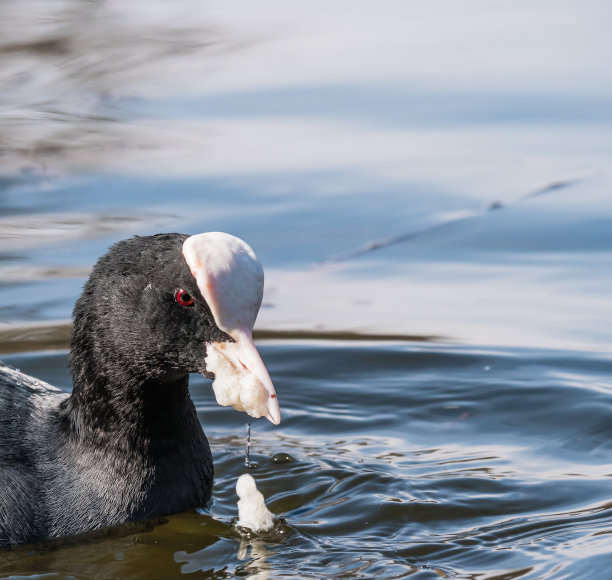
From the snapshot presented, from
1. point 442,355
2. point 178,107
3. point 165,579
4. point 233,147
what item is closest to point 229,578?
point 165,579

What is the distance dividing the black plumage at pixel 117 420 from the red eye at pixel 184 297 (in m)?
0.03

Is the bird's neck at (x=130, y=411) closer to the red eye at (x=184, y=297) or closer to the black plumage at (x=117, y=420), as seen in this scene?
the black plumage at (x=117, y=420)

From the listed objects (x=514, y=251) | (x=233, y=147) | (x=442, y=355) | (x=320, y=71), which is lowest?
(x=442, y=355)

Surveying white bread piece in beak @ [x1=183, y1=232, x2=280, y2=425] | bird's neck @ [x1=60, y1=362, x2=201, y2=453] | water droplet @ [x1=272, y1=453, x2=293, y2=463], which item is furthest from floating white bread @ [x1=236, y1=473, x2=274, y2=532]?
white bread piece in beak @ [x1=183, y1=232, x2=280, y2=425]

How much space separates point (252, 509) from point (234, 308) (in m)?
0.91

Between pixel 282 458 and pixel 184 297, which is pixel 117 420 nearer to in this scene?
pixel 184 297

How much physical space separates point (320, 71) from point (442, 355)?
4450 millimetres

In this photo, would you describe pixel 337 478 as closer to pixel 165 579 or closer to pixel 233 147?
pixel 165 579

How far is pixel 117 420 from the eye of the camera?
423cm

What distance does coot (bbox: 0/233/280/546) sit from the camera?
149 inches

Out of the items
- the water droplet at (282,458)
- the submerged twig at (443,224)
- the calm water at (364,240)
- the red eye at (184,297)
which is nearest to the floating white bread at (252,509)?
the calm water at (364,240)

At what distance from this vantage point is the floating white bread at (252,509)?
14.1ft

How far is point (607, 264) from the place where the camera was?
667cm

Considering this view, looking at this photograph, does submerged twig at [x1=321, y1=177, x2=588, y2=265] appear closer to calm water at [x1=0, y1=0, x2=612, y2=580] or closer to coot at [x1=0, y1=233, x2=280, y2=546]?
calm water at [x1=0, y1=0, x2=612, y2=580]
